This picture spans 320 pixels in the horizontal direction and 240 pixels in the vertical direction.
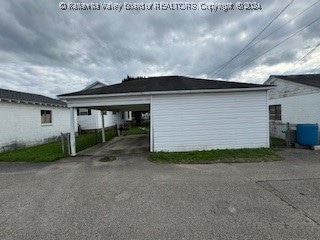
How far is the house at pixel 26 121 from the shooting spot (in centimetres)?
1063

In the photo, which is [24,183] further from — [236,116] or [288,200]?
[236,116]

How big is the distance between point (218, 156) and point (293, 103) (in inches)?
290

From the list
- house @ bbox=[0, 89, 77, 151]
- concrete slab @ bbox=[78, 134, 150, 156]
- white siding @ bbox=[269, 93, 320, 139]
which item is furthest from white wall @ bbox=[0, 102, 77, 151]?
white siding @ bbox=[269, 93, 320, 139]

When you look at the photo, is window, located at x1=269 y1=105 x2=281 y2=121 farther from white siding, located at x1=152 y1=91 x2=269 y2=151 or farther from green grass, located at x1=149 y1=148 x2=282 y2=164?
green grass, located at x1=149 y1=148 x2=282 y2=164

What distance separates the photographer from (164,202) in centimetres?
408

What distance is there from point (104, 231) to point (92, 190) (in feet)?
6.32

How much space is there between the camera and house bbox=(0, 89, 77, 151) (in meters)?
10.6

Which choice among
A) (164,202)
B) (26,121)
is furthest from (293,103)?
(26,121)

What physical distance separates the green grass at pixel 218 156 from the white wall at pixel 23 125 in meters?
8.48

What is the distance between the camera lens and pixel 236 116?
29.6 feet

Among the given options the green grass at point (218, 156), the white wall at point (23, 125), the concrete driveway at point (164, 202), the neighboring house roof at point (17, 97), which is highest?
the neighboring house roof at point (17, 97)

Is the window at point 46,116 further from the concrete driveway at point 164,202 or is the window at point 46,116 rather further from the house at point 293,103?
the house at point 293,103

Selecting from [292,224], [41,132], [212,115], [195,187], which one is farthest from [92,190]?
[41,132]

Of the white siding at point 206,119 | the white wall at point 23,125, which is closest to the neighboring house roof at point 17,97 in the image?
the white wall at point 23,125
